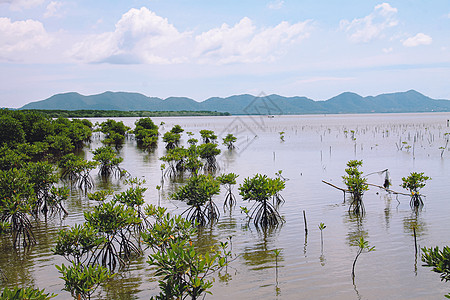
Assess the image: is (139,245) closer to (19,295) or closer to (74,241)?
(74,241)

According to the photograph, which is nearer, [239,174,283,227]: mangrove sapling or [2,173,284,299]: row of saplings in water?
[2,173,284,299]: row of saplings in water

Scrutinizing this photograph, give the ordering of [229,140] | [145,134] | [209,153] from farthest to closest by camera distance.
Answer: [145,134] → [229,140] → [209,153]

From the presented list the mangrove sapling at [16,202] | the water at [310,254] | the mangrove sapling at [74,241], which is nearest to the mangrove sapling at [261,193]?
the water at [310,254]

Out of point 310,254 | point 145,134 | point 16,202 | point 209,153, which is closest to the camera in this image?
point 310,254

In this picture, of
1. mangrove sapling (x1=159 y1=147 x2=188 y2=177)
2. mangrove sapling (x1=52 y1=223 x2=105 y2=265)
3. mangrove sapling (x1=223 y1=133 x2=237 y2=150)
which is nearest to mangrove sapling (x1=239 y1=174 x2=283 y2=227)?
mangrove sapling (x1=52 y1=223 x2=105 y2=265)

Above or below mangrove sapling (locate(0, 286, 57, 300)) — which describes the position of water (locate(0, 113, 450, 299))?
below

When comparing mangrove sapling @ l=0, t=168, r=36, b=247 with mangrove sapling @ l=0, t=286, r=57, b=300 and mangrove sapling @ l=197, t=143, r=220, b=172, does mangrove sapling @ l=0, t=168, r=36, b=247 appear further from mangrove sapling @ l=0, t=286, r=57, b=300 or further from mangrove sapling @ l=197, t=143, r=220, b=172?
mangrove sapling @ l=197, t=143, r=220, b=172

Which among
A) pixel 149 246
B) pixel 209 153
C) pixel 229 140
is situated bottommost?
pixel 149 246

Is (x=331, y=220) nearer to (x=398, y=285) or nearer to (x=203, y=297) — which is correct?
(x=398, y=285)

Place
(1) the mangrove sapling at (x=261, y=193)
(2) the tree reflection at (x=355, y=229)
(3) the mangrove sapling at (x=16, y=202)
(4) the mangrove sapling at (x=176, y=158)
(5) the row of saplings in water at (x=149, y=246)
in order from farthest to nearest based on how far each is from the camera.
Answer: (4) the mangrove sapling at (x=176, y=158) < (1) the mangrove sapling at (x=261, y=193) < (2) the tree reflection at (x=355, y=229) < (3) the mangrove sapling at (x=16, y=202) < (5) the row of saplings in water at (x=149, y=246)

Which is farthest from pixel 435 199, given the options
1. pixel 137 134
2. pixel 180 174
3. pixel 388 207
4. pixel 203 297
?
pixel 137 134

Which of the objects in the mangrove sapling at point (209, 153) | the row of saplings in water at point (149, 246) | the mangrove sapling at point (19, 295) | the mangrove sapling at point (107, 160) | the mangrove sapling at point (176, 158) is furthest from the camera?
the mangrove sapling at point (209, 153)

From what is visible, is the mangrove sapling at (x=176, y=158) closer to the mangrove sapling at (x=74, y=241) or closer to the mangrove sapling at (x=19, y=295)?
the mangrove sapling at (x=74, y=241)

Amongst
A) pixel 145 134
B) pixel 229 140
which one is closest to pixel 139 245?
pixel 229 140
